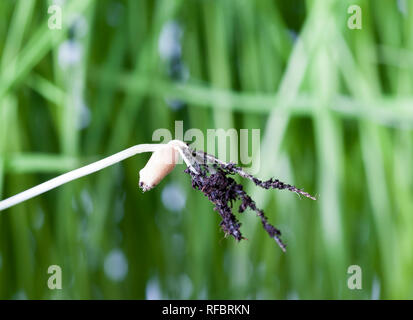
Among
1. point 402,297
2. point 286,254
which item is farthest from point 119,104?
point 402,297

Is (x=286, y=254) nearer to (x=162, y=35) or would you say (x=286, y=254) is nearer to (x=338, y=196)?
(x=338, y=196)

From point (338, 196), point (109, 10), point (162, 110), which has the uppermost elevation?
point (109, 10)

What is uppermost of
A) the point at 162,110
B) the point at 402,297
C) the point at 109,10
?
the point at 109,10

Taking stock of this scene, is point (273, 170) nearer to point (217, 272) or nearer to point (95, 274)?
point (217, 272)

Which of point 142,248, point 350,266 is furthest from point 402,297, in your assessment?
point 142,248

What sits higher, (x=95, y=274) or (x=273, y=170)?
(x=273, y=170)

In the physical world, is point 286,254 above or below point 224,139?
below
